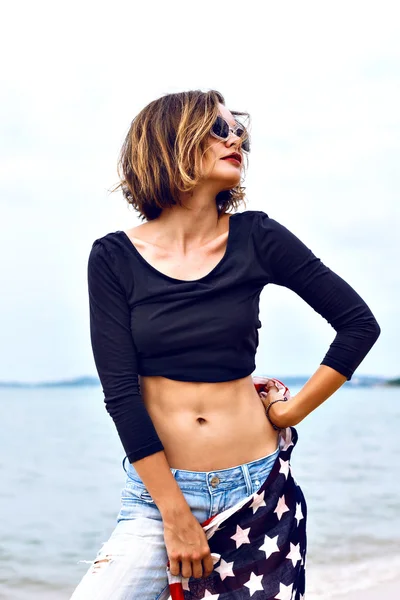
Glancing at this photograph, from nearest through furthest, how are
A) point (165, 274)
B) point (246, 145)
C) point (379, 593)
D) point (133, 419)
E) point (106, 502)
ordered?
point (133, 419), point (165, 274), point (246, 145), point (379, 593), point (106, 502)

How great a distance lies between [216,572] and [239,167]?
3.49 ft

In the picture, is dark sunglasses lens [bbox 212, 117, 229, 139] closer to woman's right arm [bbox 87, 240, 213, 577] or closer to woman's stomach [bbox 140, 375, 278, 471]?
woman's right arm [bbox 87, 240, 213, 577]

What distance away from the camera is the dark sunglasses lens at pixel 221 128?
2238mm

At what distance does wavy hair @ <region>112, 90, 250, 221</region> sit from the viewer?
2.20m

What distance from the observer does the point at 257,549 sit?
2.15 metres

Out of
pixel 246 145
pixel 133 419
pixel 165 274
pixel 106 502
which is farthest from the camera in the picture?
pixel 106 502

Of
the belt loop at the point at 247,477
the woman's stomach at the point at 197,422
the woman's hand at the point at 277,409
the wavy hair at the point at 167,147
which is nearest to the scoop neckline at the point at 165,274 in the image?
the wavy hair at the point at 167,147

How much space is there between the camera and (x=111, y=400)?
2043 millimetres

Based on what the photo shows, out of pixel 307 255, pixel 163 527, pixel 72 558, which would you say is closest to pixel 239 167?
pixel 307 255

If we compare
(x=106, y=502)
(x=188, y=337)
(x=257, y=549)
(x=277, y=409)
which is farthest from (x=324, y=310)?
(x=106, y=502)

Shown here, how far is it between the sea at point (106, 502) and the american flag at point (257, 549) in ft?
7.63

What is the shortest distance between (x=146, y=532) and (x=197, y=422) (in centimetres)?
29

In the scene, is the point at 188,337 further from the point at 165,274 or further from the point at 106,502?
the point at 106,502

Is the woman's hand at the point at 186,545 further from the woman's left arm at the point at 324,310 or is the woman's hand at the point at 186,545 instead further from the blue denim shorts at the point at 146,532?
the woman's left arm at the point at 324,310
